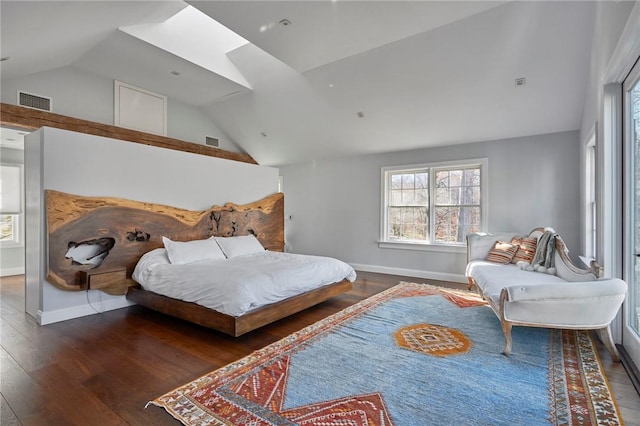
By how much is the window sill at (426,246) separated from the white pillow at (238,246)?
2.51 metres

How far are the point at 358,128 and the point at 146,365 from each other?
4.75 meters

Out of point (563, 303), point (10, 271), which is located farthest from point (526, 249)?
point (10, 271)

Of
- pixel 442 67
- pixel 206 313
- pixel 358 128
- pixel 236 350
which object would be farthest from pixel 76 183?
pixel 442 67

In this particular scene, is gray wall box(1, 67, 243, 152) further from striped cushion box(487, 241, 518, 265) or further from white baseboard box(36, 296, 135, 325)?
striped cushion box(487, 241, 518, 265)

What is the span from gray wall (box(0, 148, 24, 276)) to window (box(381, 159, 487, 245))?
23.8ft

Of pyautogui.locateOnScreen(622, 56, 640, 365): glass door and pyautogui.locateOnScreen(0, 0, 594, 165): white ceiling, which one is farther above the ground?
pyautogui.locateOnScreen(0, 0, 594, 165): white ceiling

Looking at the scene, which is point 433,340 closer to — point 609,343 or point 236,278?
point 609,343

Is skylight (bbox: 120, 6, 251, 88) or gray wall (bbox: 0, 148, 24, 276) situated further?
gray wall (bbox: 0, 148, 24, 276)

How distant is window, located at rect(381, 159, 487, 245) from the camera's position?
5.46 metres

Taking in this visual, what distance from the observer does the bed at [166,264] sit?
10.4 feet

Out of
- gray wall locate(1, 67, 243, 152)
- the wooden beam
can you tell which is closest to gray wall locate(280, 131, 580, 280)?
the wooden beam

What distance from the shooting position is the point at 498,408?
1907 millimetres

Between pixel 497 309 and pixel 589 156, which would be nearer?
pixel 497 309

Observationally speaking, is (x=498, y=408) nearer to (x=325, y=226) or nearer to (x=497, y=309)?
(x=497, y=309)
